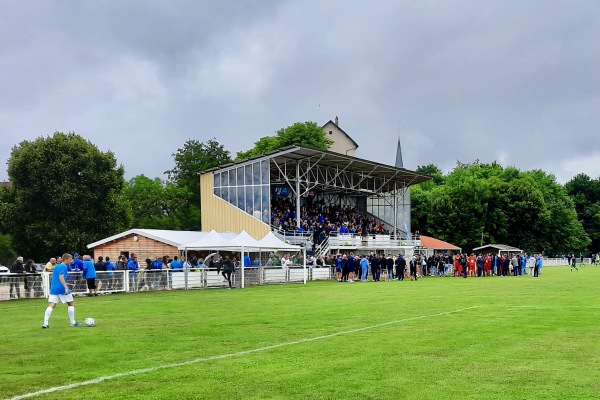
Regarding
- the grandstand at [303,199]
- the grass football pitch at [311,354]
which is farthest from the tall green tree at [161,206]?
the grass football pitch at [311,354]

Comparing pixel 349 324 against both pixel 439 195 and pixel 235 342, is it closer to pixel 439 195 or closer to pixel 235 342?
pixel 235 342

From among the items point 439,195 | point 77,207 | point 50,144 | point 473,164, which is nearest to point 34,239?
point 77,207

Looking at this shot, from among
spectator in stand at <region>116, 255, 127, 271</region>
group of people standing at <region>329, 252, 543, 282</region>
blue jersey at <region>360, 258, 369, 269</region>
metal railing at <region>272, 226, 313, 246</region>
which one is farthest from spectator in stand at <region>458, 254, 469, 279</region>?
spectator in stand at <region>116, 255, 127, 271</region>

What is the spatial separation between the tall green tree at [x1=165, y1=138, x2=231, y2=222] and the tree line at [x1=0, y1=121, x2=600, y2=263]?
130 millimetres

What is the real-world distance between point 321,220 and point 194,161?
39.0 meters

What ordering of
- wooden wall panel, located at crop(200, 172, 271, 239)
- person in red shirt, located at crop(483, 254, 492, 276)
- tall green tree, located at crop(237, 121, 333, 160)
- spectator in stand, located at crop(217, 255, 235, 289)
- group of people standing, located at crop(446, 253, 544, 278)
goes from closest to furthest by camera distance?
spectator in stand, located at crop(217, 255, 235, 289) < wooden wall panel, located at crop(200, 172, 271, 239) < group of people standing, located at crop(446, 253, 544, 278) < person in red shirt, located at crop(483, 254, 492, 276) < tall green tree, located at crop(237, 121, 333, 160)

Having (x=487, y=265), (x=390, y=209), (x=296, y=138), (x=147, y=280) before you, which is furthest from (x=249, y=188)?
(x=296, y=138)

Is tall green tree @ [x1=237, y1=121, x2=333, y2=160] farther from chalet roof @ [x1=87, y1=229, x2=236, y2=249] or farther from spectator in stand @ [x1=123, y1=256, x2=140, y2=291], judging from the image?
spectator in stand @ [x1=123, y1=256, x2=140, y2=291]

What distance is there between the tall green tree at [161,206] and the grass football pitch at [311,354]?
58.3 meters

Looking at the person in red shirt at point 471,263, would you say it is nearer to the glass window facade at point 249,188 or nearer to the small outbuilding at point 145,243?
the glass window facade at point 249,188

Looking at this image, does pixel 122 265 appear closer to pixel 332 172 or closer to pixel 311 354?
pixel 311 354

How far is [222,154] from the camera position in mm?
87688

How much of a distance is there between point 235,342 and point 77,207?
4265 cm

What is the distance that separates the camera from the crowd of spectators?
4919cm
